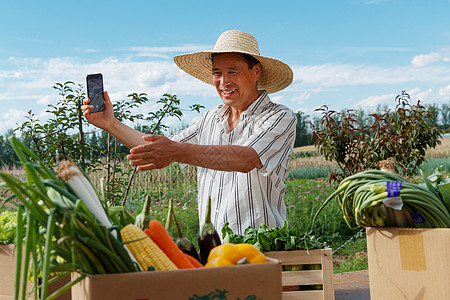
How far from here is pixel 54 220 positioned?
37.7 inches

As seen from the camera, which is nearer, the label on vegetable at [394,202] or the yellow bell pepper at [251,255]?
the yellow bell pepper at [251,255]

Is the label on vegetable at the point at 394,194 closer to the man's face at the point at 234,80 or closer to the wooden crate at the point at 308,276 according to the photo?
the wooden crate at the point at 308,276

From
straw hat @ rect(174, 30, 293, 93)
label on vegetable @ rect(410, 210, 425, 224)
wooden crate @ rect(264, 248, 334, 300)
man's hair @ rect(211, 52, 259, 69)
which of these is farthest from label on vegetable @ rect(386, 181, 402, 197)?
man's hair @ rect(211, 52, 259, 69)

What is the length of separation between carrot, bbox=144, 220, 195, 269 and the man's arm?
3.03ft

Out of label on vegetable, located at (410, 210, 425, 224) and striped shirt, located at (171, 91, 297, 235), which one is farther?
striped shirt, located at (171, 91, 297, 235)

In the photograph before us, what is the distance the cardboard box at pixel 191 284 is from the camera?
3.33 feet

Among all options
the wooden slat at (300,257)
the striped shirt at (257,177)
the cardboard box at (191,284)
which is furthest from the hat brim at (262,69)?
the cardboard box at (191,284)

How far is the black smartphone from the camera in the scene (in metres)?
2.40

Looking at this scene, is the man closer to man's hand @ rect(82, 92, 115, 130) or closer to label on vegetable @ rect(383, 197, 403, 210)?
man's hand @ rect(82, 92, 115, 130)

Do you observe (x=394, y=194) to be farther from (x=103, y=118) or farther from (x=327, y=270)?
(x=103, y=118)

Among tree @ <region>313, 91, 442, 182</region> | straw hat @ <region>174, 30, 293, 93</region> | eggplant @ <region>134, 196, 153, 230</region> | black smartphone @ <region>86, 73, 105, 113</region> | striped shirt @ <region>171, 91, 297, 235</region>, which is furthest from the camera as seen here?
tree @ <region>313, 91, 442, 182</region>

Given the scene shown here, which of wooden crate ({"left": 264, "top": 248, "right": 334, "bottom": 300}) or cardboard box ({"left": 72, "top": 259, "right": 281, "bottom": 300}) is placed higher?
cardboard box ({"left": 72, "top": 259, "right": 281, "bottom": 300})

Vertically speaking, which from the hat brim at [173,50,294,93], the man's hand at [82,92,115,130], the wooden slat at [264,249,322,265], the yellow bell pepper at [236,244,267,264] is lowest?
the wooden slat at [264,249,322,265]

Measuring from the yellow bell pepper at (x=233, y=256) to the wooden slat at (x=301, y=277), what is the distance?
68 centimetres
